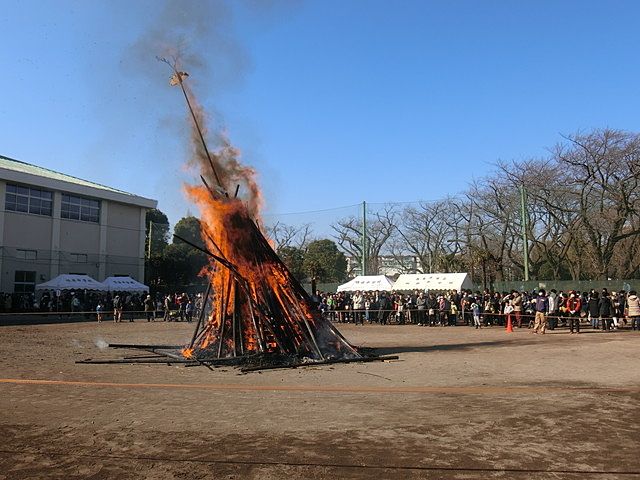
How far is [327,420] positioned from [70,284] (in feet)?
100

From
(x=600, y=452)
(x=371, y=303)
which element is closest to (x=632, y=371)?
(x=600, y=452)

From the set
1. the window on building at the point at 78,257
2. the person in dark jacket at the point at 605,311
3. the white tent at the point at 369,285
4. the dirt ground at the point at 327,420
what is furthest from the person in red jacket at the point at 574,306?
the window on building at the point at 78,257

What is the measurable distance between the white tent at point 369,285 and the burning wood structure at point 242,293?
775 inches

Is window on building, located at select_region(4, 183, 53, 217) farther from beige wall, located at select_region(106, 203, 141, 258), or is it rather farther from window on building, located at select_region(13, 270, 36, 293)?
beige wall, located at select_region(106, 203, 141, 258)

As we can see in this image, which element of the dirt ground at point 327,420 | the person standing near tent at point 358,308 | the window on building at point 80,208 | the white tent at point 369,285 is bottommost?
the dirt ground at point 327,420

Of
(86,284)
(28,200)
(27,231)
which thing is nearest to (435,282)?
(86,284)

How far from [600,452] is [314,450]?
9.48ft

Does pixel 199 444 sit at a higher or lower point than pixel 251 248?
lower

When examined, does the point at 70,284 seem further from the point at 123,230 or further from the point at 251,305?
the point at 251,305

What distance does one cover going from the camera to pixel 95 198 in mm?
42375

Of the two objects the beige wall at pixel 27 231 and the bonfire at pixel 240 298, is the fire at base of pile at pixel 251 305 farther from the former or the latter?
the beige wall at pixel 27 231

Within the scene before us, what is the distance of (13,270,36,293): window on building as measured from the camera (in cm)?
3684

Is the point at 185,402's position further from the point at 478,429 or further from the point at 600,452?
the point at 600,452

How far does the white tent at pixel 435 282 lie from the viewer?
29564 mm
